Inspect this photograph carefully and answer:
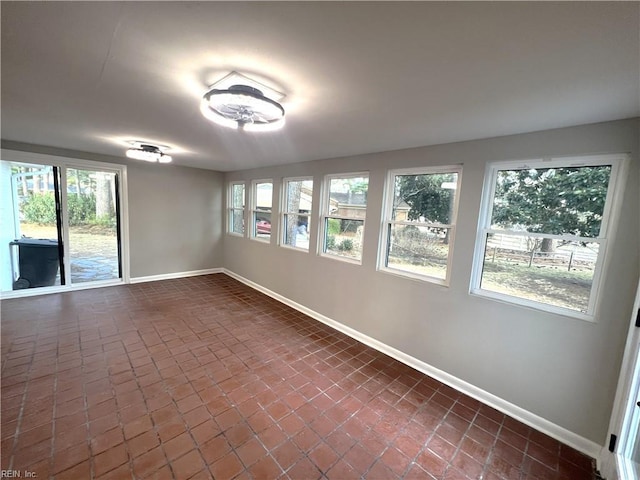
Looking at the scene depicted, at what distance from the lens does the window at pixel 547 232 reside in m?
1.83

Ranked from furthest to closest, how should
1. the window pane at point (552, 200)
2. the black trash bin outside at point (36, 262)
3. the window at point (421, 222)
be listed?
the black trash bin outside at point (36, 262), the window at point (421, 222), the window pane at point (552, 200)

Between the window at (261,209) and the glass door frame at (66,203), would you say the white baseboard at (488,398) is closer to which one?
the window at (261,209)

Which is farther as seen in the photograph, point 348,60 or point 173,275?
point 173,275

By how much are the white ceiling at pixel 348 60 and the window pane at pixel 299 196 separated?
5.91 ft

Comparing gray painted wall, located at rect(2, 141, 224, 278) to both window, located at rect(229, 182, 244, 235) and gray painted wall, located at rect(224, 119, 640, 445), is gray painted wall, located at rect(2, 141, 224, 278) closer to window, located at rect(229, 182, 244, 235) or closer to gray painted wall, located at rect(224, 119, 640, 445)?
window, located at rect(229, 182, 244, 235)

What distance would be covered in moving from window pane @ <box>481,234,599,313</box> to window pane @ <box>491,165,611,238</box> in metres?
0.11

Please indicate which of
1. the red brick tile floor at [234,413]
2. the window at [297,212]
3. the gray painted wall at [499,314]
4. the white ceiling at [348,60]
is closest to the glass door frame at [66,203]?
the red brick tile floor at [234,413]

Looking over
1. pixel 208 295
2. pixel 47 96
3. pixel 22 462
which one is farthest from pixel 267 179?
pixel 22 462

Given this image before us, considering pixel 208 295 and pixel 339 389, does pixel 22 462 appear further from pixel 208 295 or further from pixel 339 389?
pixel 208 295

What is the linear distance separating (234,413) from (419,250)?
2.34 m

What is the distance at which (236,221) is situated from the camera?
18.9ft

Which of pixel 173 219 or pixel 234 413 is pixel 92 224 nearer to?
pixel 173 219

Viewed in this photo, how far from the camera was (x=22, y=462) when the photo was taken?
1.50 m

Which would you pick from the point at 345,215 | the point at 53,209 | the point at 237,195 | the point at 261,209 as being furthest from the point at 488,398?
the point at 53,209
